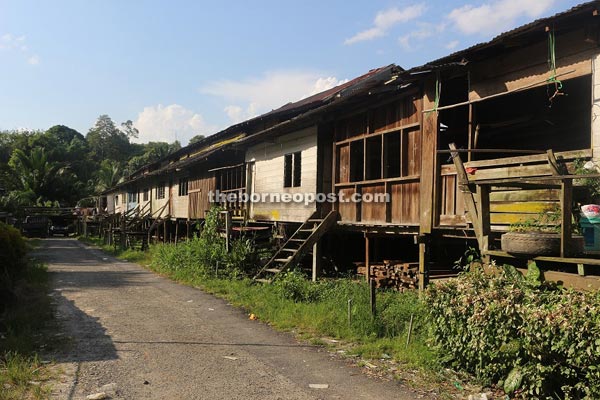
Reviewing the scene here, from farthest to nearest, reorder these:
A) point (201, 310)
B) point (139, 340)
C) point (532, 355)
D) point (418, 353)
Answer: point (201, 310)
point (139, 340)
point (418, 353)
point (532, 355)

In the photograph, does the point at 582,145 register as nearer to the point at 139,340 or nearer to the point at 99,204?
the point at 139,340

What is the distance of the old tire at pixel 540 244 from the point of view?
197 inches

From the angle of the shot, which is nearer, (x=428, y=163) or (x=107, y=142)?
(x=428, y=163)

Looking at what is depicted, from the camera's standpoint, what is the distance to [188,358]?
20.0ft

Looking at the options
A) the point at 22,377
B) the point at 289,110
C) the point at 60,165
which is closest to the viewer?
the point at 22,377

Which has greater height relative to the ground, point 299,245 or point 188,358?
point 299,245

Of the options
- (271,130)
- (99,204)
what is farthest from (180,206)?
(99,204)

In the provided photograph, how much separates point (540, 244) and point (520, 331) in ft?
3.66

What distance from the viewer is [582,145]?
9.36 metres

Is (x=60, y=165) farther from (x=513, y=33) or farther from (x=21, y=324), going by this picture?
(x=513, y=33)

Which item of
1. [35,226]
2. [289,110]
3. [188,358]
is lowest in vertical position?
[188,358]

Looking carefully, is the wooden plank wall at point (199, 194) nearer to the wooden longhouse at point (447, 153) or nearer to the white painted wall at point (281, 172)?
the wooden longhouse at point (447, 153)

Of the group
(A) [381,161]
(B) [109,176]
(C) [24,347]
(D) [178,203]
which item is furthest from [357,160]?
(B) [109,176]

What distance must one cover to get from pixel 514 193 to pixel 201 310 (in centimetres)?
622
